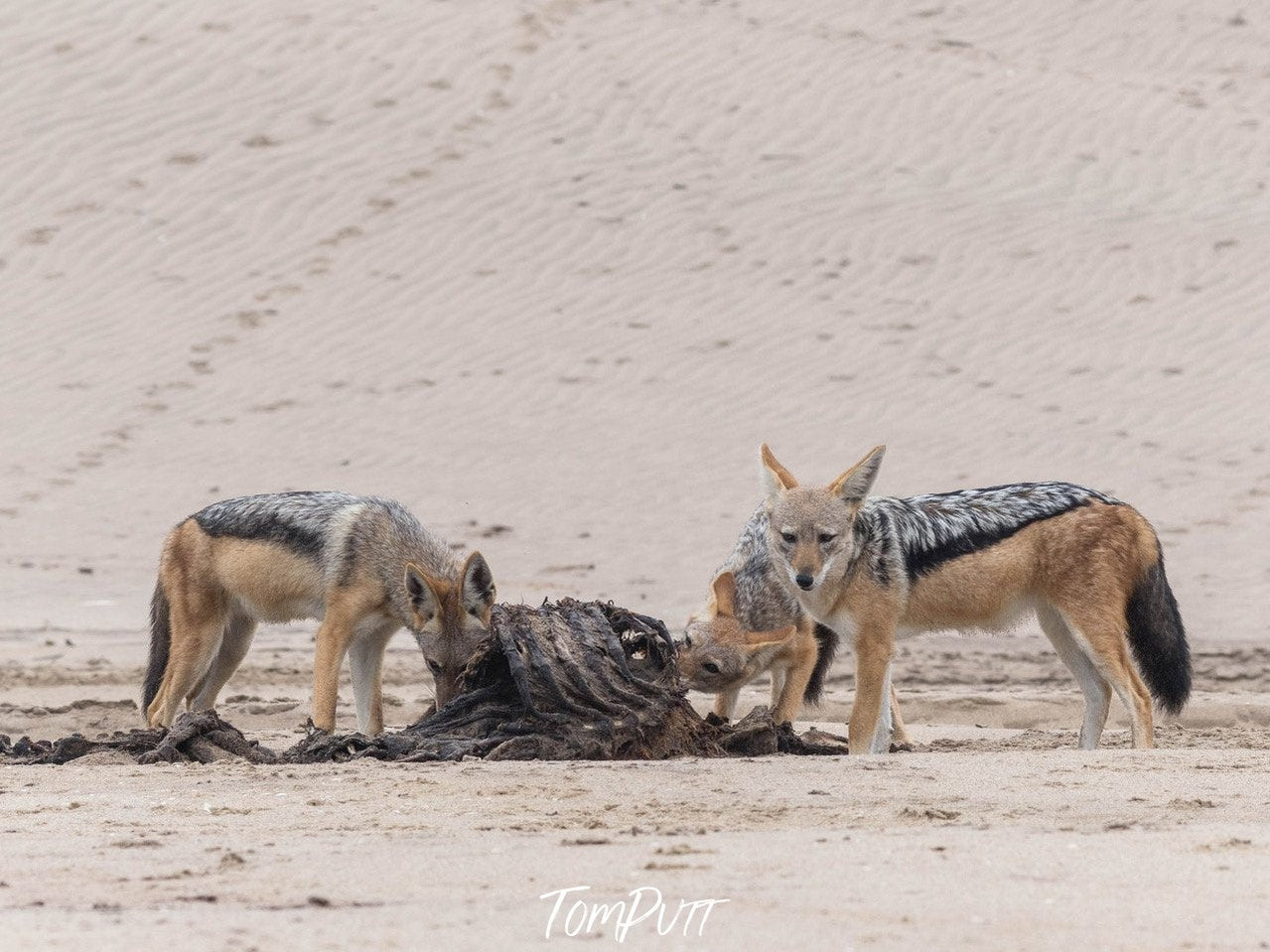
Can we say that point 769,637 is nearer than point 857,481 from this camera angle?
No

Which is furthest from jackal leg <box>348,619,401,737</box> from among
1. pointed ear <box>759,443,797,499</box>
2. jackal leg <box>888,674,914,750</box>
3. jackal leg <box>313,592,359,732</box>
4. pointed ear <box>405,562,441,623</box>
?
jackal leg <box>888,674,914,750</box>

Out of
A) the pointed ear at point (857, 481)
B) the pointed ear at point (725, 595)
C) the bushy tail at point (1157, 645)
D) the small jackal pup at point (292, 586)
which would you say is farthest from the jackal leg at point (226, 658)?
the bushy tail at point (1157, 645)

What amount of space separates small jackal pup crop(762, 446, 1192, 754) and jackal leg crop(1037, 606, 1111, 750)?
0.20ft

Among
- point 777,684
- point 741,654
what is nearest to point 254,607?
point 741,654

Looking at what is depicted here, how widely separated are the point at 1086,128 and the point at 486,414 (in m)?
11.1

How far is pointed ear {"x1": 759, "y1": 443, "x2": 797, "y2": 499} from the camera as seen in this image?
8734mm

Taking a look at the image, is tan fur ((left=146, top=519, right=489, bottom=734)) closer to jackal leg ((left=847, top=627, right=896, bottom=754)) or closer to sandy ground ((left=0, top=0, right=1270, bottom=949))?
sandy ground ((left=0, top=0, right=1270, bottom=949))

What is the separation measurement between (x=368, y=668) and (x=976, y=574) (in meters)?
3.37

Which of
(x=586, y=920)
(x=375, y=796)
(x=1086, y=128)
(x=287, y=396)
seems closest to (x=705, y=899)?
(x=586, y=920)

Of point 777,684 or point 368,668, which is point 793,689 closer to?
point 777,684

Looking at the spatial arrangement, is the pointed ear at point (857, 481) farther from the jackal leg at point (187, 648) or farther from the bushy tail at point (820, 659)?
the jackal leg at point (187, 648)

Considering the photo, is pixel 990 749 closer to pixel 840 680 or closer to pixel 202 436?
pixel 840 680

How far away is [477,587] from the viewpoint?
28.5 ft

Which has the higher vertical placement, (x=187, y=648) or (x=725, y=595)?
(x=725, y=595)
